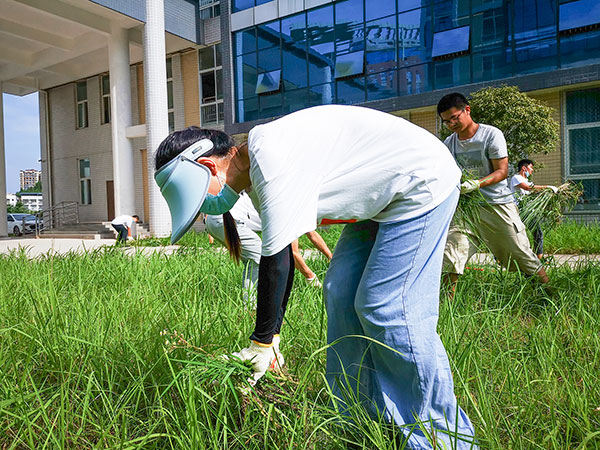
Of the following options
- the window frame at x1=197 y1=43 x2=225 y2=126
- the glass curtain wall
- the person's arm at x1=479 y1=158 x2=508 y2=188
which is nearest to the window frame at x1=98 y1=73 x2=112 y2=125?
the window frame at x1=197 y1=43 x2=225 y2=126

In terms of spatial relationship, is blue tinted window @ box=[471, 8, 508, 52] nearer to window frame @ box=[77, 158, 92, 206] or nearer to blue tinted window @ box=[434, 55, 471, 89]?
blue tinted window @ box=[434, 55, 471, 89]

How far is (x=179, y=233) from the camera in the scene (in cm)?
160

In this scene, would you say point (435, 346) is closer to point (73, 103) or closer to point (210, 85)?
point (210, 85)

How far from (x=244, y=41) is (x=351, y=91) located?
481cm

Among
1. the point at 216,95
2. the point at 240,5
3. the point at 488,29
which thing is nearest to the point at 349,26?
the point at 488,29

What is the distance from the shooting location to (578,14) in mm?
11758

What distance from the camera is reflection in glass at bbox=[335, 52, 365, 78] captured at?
14.7 metres

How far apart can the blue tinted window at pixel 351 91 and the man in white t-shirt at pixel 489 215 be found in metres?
11.5

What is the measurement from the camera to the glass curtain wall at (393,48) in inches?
483

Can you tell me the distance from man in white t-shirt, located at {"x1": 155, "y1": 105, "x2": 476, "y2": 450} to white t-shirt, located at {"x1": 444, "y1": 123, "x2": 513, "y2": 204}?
2.07 m

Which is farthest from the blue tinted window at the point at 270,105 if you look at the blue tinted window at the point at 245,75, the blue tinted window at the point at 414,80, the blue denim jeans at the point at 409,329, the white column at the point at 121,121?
the blue denim jeans at the point at 409,329

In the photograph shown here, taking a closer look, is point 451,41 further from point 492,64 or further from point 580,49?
point 580,49

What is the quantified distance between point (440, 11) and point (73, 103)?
16999 millimetres

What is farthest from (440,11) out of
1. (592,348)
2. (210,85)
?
(592,348)
